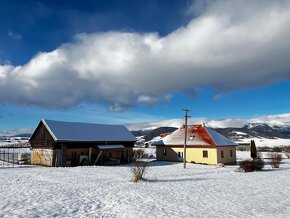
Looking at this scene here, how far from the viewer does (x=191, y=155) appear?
1668 inches

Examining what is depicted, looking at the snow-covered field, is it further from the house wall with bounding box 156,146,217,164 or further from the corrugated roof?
the house wall with bounding box 156,146,217,164

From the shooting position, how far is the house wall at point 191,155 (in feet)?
132

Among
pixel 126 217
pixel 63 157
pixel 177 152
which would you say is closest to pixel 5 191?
pixel 126 217

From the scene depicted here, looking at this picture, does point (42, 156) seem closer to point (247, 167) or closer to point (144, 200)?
point (247, 167)

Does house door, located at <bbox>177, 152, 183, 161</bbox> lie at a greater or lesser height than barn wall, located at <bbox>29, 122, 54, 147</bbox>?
lesser

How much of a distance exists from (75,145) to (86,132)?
3478mm

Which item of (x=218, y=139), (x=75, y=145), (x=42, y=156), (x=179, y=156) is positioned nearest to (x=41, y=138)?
(x=42, y=156)

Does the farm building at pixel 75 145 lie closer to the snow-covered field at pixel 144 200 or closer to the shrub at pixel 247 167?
the shrub at pixel 247 167

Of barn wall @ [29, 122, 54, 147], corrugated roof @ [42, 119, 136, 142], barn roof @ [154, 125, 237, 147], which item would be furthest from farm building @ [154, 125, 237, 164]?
barn wall @ [29, 122, 54, 147]

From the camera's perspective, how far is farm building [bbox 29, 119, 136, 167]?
36406 mm

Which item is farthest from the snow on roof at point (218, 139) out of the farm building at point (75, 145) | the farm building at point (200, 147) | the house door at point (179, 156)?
Answer: the farm building at point (75, 145)

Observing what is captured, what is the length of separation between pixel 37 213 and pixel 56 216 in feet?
2.74

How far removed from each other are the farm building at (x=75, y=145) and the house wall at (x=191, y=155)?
5381 mm

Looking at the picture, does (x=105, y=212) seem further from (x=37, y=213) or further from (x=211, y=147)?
(x=211, y=147)
